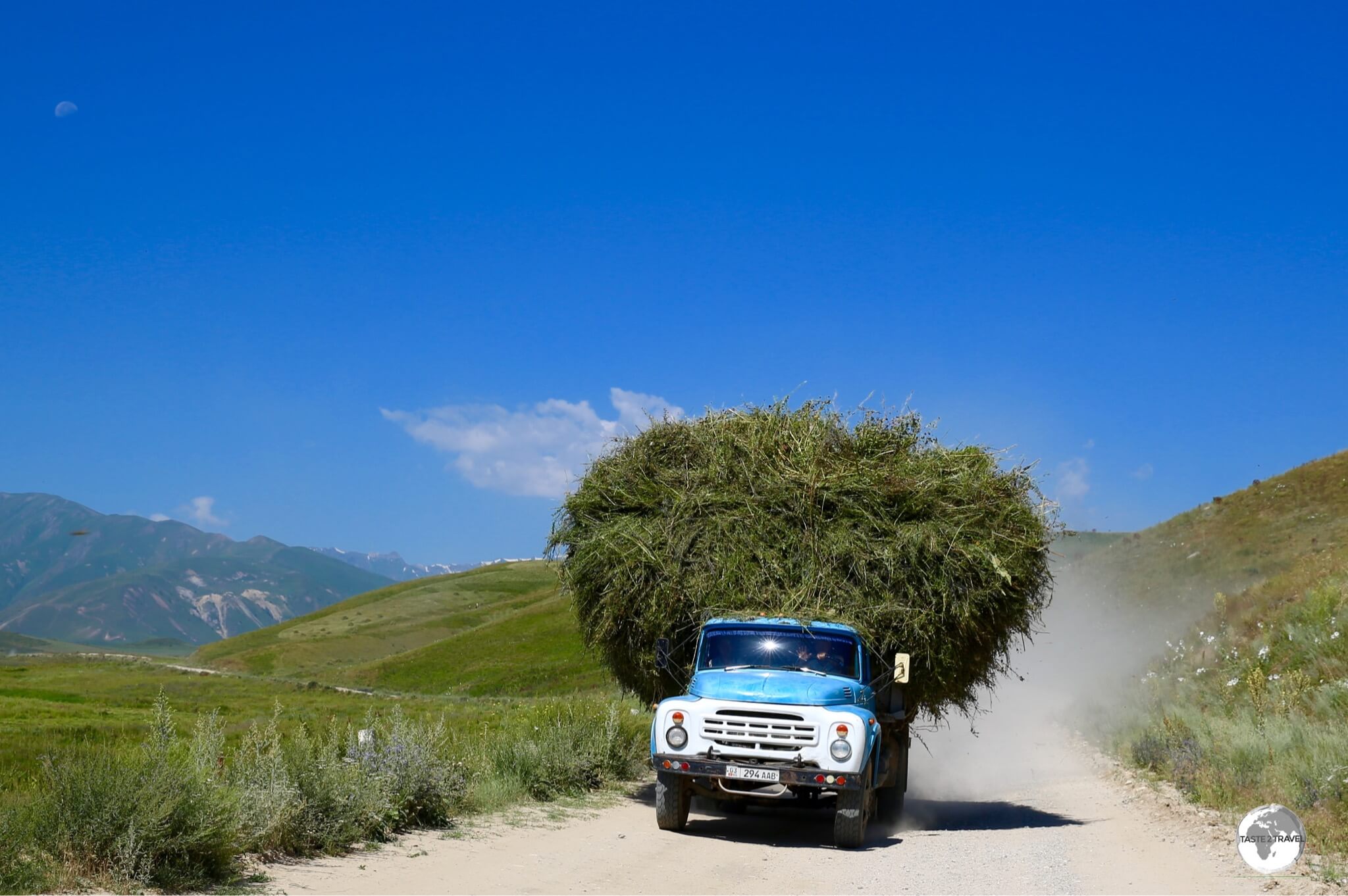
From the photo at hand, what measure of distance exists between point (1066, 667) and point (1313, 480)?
61.8 feet

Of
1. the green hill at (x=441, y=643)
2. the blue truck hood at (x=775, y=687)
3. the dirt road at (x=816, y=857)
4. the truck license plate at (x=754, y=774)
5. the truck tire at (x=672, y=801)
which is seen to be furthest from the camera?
the green hill at (x=441, y=643)

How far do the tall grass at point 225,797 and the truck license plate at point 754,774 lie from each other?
351 centimetres

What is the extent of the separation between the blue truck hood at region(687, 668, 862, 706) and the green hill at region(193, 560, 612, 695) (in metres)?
17.8

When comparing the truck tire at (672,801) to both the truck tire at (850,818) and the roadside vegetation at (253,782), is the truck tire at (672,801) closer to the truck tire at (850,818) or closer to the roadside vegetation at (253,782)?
the truck tire at (850,818)

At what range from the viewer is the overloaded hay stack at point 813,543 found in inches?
555

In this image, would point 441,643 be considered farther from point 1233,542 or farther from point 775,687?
point 775,687

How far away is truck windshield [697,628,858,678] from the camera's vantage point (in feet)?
44.3

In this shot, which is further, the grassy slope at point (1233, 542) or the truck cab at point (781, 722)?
the grassy slope at point (1233, 542)

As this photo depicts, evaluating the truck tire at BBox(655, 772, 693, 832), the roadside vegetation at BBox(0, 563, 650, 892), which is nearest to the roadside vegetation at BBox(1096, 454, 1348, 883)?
the truck tire at BBox(655, 772, 693, 832)

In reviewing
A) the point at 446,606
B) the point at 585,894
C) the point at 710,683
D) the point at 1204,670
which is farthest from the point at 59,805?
the point at 446,606

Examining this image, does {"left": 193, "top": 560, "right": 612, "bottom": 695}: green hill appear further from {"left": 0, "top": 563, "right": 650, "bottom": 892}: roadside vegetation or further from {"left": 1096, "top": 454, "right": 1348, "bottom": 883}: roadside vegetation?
{"left": 1096, "top": 454, "right": 1348, "bottom": 883}: roadside vegetation

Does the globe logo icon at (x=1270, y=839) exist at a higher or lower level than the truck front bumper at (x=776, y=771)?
lower

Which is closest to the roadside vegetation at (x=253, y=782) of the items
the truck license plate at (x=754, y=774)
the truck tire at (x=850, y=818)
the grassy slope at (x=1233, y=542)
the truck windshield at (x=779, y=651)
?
the truck windshield at (x=779, y=651)

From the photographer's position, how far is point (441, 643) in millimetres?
95000
